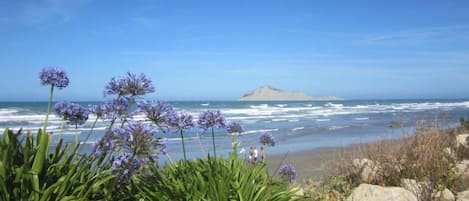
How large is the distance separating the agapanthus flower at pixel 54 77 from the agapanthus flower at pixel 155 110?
2.57 ft

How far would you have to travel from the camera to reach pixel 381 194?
720 centimetres

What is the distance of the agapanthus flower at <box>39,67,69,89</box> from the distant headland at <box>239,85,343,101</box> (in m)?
153

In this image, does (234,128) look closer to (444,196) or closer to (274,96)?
(444,196)

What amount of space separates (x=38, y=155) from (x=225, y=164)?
67.6 inches

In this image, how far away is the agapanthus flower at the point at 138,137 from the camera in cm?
351

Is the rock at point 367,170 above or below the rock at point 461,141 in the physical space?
below

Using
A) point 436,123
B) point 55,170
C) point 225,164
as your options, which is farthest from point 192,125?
point 436,123

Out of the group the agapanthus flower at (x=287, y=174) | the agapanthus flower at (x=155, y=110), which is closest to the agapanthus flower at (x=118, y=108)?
the agapanthus flower at (x=155, y=110)

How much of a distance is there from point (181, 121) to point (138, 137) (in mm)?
757

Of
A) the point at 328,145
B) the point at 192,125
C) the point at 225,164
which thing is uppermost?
the point at 192,125

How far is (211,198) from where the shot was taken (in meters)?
4.16

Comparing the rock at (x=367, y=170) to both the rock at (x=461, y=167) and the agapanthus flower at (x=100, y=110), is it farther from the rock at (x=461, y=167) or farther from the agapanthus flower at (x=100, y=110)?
the agapanthus flower at (x=100, y=110)

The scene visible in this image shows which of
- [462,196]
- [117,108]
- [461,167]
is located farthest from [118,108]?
[461,167]

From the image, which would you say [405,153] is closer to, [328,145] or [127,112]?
[127,112]
